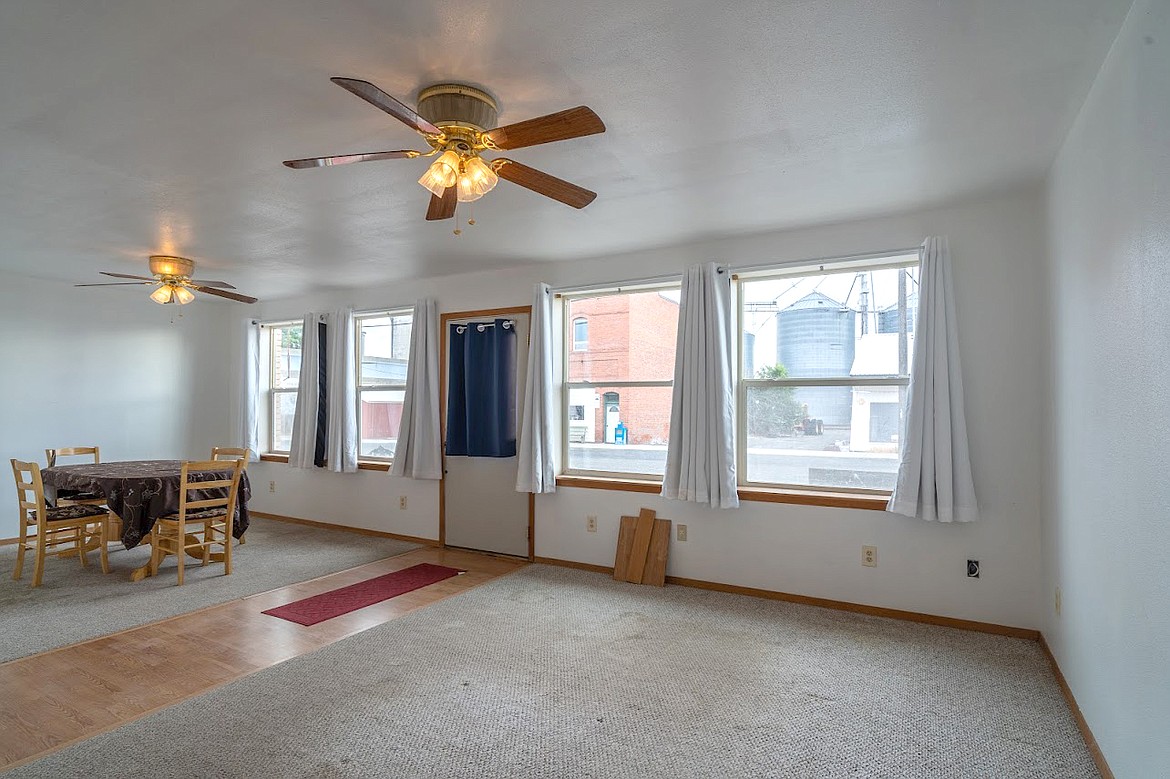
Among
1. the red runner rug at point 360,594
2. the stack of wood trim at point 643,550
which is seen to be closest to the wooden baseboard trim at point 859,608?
the stack of wood trim at point 643,550

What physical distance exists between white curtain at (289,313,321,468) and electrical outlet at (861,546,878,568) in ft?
16.5

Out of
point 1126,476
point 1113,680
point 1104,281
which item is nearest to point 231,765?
point 1113,680

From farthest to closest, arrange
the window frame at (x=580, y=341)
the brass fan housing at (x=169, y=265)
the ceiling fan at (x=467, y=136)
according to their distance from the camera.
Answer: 1. the window frame at (x=580, y=341)
2. the brass fan housing at (x=169, y=265)
3. the ceiling fan at (x=467, y=136)

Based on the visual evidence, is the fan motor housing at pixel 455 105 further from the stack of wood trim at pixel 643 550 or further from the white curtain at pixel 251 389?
the white curtain at pixel 251 389

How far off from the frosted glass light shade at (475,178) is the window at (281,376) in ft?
17.6

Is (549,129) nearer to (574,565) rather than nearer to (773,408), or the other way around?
(773,408)

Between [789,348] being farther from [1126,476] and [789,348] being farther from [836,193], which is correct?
[1126,476]

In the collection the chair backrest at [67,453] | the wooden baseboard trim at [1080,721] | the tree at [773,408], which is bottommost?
the wooden baseboard trim at [1080,721]

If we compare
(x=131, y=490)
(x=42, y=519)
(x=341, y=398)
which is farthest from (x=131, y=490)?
(x=341, y=398)

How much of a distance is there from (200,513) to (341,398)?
176cm

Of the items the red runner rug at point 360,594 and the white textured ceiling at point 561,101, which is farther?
the red runner rug at point 360,594

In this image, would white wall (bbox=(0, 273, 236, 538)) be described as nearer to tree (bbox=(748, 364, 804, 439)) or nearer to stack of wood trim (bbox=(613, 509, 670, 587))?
stack of wood trim (bbox=(613, 509, 670, 587))

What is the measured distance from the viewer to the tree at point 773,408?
4.25 metres

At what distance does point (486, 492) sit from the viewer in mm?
5441
